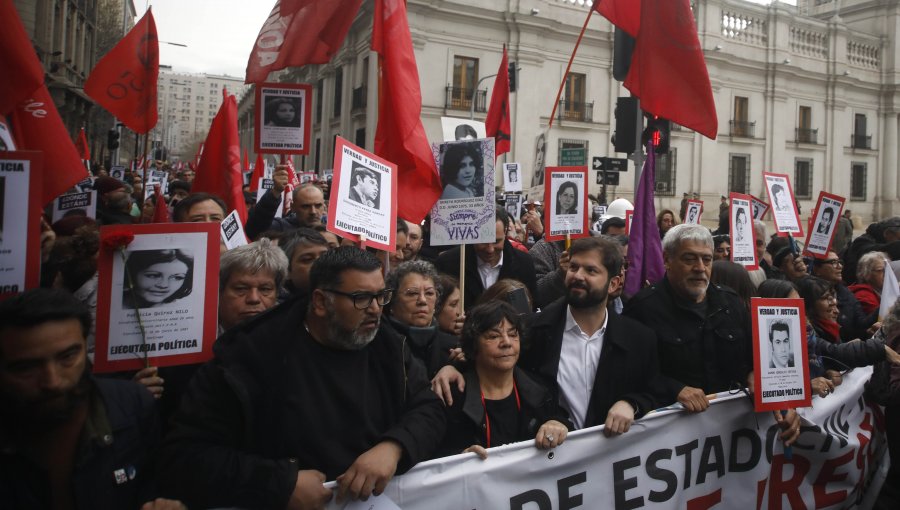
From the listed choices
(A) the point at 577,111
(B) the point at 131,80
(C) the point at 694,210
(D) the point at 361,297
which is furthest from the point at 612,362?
(A) the point at 577,111

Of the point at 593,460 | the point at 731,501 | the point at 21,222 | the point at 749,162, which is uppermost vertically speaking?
the point at 749,162

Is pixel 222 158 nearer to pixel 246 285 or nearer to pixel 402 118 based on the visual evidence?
pixel 402 118

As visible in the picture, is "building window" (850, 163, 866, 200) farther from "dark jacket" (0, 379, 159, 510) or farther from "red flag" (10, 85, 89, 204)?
"dark jacket" (0, 379, 159, 510)

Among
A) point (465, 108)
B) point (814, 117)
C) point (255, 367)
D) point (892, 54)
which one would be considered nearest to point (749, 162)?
point (814, 117)

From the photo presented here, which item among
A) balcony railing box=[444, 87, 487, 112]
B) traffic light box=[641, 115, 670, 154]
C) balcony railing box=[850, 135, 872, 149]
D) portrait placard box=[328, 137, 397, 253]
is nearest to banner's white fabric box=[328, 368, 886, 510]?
portrait placard box=[328, 137, 397, 253]

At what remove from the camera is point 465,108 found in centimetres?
2695

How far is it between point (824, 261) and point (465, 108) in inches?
870

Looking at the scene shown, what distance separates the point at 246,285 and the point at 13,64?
1693 millimetres

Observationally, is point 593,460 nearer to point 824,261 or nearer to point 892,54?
point 824,261

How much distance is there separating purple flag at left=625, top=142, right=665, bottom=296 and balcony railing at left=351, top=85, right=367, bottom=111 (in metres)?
24.8

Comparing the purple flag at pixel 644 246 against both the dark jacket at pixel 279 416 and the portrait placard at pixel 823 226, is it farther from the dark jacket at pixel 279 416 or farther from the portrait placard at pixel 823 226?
the portrait placard at pixel 823 226

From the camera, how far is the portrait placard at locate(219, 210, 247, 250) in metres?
4.40

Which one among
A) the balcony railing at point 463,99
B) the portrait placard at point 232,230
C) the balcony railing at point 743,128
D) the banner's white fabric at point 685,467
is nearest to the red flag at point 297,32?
the portrait placard at point 232,230

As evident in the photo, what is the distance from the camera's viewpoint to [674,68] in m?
4.71
